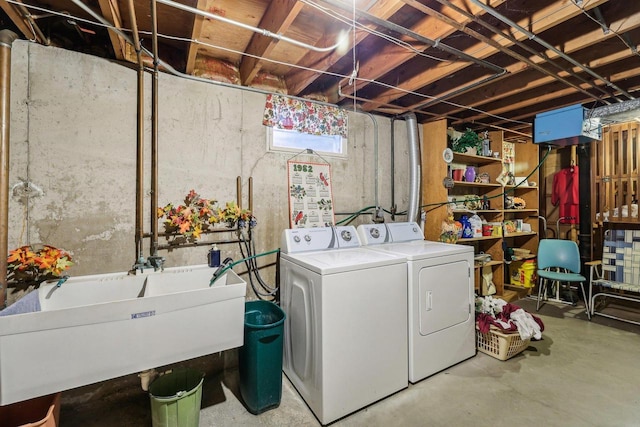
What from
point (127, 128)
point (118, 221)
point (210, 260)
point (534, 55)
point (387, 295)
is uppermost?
point (534, 55)

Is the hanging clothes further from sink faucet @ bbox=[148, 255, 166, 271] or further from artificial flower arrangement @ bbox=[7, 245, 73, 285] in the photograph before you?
artificial flower arrangement @ bbox=[7, 245, 73, 285]

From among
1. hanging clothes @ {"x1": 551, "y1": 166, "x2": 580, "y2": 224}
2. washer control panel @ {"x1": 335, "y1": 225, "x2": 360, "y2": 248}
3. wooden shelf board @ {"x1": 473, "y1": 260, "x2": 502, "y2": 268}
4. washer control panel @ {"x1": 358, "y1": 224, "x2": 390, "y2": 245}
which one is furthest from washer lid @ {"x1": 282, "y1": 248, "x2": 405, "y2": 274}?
hanging clothes @ {"x1": 551, "y1": 166, "x2": 580, "y2": 224}

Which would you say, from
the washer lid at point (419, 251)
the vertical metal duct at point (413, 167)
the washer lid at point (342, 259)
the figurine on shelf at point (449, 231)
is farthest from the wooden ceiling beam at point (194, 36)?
the figurine on shelf at point (449, 231)

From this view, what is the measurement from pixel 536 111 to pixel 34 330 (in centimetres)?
478

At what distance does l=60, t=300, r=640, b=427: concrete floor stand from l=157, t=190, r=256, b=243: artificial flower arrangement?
1078 mm

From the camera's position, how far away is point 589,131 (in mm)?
2391

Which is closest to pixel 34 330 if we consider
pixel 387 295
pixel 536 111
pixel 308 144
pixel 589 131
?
pixel 387 295

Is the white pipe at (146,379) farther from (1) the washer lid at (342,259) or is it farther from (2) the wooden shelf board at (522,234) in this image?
(2) the wooden shelf board at (522,234)

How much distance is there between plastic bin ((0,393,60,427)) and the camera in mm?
1424

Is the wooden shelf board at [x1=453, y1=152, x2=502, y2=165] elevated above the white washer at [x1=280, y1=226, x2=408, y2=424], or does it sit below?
above

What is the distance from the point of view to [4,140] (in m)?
1.59

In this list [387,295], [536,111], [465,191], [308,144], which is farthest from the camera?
[465,191]

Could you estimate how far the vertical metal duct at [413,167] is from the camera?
10.4 ft

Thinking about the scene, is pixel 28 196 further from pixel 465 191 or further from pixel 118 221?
pixel 465 191
